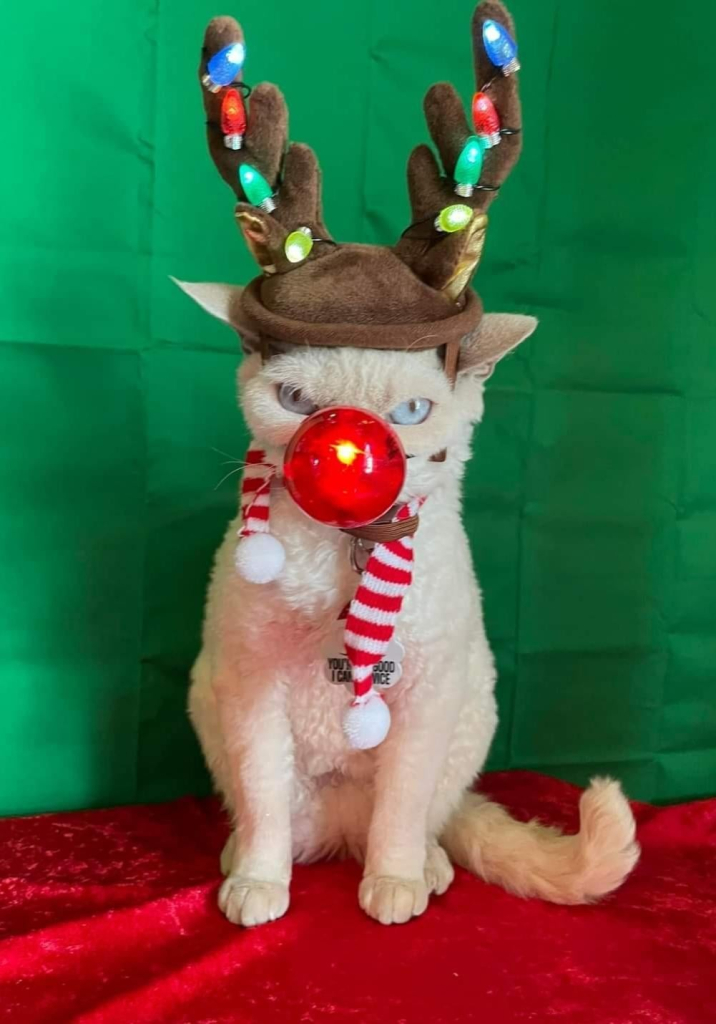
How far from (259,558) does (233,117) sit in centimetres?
37

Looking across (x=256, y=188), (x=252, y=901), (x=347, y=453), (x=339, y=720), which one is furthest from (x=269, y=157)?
(x=252, y=901)

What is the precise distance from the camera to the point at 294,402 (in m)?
0.77

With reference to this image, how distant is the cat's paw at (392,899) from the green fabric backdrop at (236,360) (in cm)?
41

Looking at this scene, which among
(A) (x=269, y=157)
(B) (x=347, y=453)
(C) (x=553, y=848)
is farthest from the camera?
(C) (x=553, y=848)

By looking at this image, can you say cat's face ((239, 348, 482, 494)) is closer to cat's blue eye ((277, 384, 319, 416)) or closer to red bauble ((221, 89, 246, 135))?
cat's blue eye ((277, 384, 319, 416))

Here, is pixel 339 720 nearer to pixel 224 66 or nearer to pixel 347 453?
pixel 347 453

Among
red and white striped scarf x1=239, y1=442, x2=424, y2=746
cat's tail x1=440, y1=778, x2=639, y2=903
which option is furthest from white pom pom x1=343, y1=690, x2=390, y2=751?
cat's tail x1=440, y1=778, x2=639, y2=903

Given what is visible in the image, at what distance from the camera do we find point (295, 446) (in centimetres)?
72

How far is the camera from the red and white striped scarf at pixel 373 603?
0.79 m

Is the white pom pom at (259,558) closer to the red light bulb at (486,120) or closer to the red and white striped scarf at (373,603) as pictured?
the red and white striped scarf at (373,603)

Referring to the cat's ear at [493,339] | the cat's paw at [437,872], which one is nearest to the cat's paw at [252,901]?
the cat's paw at [437,872]

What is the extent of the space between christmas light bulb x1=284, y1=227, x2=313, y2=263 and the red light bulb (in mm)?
174

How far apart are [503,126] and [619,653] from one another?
784 mm

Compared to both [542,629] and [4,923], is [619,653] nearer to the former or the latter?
Result: [542,629]
